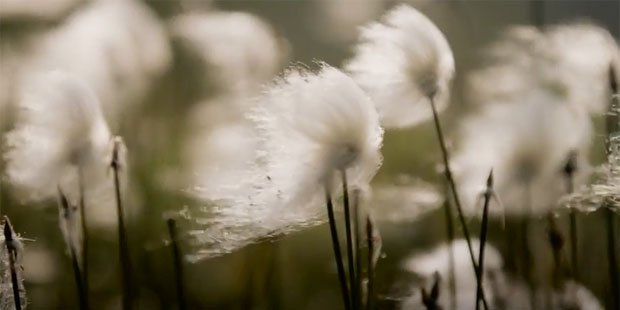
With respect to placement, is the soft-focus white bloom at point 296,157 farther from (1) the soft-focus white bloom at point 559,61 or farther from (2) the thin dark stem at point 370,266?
(1) the soft-focus white bloom at point 559,61

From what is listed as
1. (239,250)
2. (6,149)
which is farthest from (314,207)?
(6,149)

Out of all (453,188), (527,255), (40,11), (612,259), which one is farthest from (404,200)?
(40,11)

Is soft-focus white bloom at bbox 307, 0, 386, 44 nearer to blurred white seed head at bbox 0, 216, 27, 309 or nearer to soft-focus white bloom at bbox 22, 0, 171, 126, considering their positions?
soft-focus white bloom at bbox 22, 0, 171, 126

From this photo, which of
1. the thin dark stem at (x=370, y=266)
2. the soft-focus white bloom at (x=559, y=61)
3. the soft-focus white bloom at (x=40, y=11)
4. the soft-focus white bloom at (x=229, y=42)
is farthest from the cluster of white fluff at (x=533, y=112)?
the soft-focus white bloom at (x=40, y=11)

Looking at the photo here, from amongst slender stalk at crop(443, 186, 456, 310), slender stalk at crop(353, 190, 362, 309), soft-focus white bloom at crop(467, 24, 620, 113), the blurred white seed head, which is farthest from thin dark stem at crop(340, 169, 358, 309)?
the blurred white seed head

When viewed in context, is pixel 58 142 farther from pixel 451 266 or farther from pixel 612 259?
pixel 612 259

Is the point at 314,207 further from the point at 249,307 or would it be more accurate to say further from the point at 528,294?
the point at 528,294
